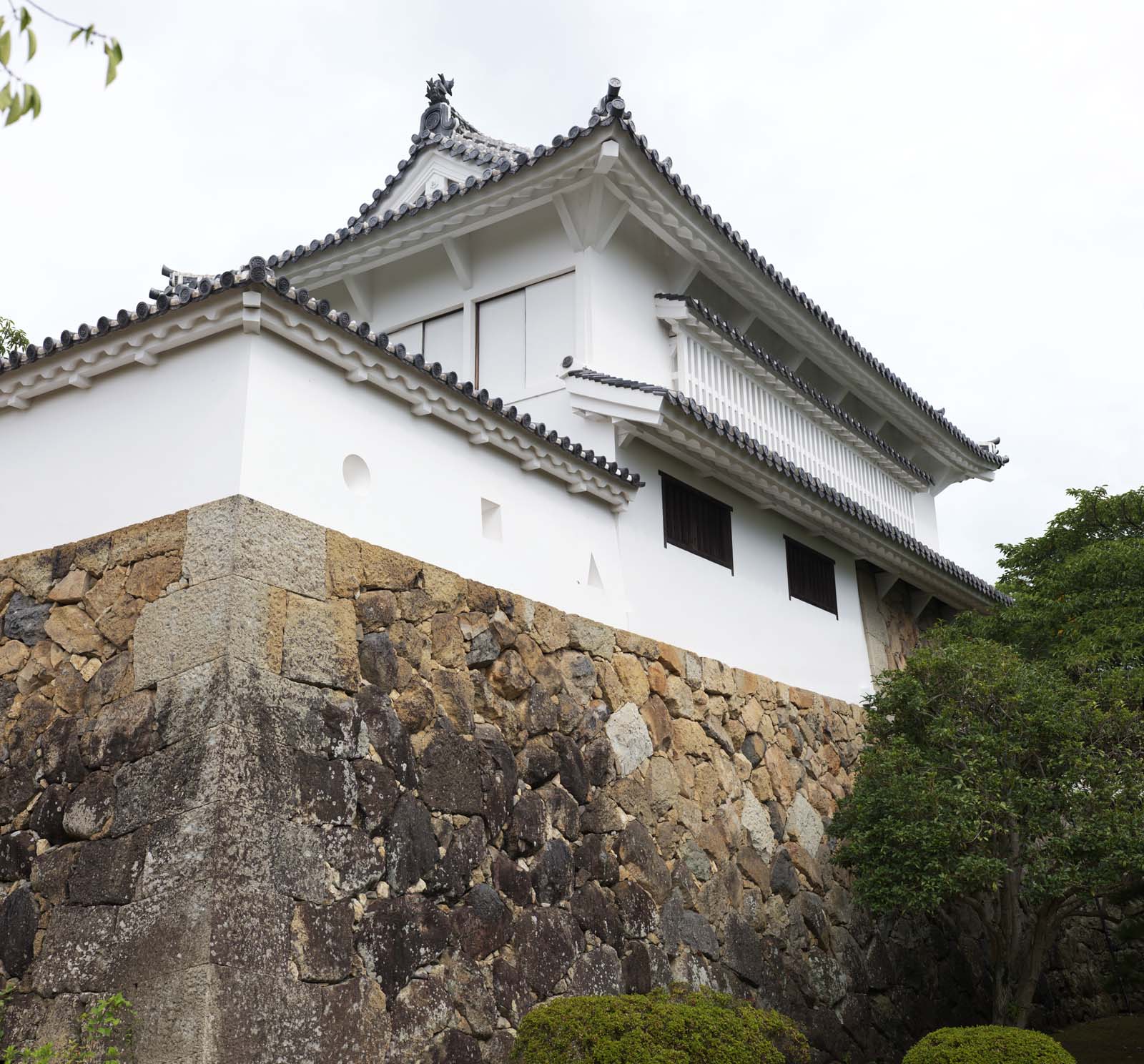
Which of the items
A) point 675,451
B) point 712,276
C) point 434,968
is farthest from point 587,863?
point 712,276

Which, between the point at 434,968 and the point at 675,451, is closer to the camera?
the point at 434,968

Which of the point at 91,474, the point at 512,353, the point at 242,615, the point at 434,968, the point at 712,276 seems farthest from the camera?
the point at 712,276

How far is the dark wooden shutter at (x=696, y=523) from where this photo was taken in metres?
11.5

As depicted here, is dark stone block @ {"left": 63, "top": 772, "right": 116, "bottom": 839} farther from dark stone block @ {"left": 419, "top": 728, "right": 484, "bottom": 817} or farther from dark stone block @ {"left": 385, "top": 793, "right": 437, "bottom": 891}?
dark stone block @ {"left": 419, "top": 728, "right": 484, "bottom": 817}

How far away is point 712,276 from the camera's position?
1335 cm

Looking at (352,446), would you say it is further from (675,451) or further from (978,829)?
(978,829)

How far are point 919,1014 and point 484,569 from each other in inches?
289

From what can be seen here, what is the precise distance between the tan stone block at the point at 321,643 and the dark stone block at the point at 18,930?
1987mm

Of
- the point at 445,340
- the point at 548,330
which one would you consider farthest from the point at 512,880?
the point at 445,340

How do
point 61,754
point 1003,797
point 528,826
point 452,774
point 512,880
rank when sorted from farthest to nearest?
point 1003,797 → point 528,826 → point 512,880 → point 452,774 → point 61,754

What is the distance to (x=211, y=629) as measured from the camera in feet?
22.4

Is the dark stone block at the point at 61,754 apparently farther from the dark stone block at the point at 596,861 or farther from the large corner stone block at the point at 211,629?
the dark stone block at the point at 596,861

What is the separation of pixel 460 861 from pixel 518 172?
641 centimetres

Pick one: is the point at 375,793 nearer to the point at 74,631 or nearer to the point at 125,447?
the point at 74,631
